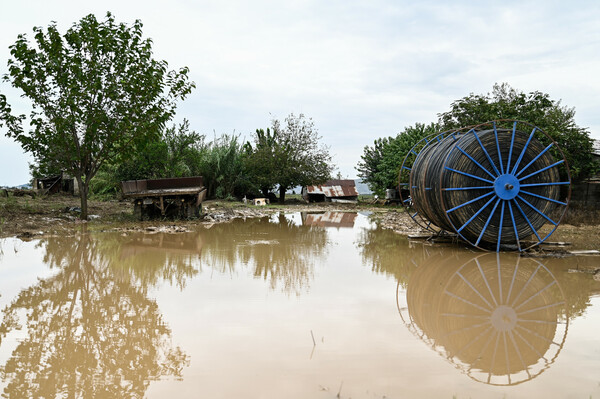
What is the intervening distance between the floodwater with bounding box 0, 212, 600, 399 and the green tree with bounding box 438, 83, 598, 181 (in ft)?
29.4

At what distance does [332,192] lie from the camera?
146 ft

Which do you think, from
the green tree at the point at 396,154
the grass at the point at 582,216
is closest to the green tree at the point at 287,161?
the green tree at the point at 396,154

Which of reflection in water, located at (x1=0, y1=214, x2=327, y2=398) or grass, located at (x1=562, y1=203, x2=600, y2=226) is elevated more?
grass, located at (x1=562, y1=203, x2=600, y2=226)

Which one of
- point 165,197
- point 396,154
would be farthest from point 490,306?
point 396,154

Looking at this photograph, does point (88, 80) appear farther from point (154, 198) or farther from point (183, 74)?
point (154, 198)

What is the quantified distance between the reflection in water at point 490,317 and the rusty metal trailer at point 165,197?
34.1ft

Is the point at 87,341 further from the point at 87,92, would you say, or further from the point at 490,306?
the point at 87,92

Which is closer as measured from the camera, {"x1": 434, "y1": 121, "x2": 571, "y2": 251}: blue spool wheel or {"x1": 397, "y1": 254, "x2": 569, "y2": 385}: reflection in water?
{"x1": 397, "y1": 254, "x2": 569, "y2": 385}: reflection in water

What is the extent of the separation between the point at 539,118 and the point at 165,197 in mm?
14342

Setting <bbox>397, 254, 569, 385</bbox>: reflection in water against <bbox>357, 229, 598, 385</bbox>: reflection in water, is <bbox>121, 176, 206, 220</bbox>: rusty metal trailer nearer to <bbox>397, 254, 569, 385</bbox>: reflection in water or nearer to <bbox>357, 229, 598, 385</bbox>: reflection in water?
<bbox>357, 229, 598, 385</bbox>: reflection in water

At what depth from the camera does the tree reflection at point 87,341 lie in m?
3.38

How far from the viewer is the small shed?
142 feet

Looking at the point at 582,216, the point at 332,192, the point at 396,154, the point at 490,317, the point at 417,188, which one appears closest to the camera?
the point at 490,317

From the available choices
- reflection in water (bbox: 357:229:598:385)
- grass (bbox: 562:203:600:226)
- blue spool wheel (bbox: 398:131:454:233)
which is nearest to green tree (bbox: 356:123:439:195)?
blue spool wheel (bbox: 398:131:454:233)
